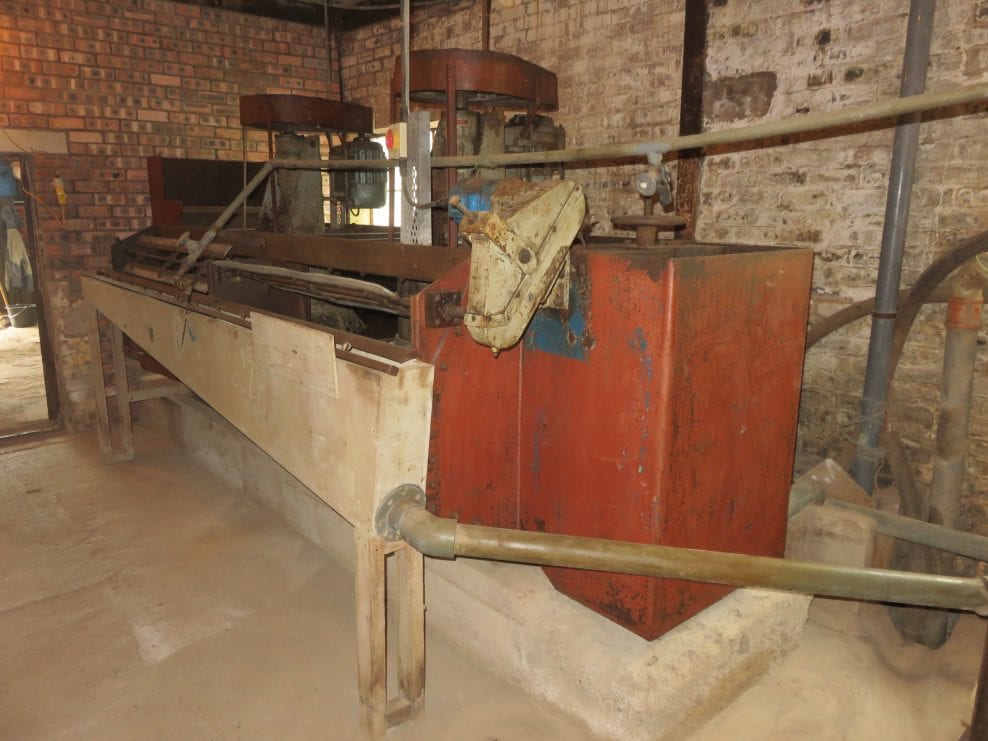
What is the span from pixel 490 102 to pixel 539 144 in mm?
390

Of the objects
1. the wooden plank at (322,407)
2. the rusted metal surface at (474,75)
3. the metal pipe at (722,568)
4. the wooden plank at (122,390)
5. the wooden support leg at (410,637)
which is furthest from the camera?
the wooden plank at (122,390)

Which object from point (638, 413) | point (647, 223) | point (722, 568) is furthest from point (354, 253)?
point (722, 568)

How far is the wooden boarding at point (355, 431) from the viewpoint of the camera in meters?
1.71

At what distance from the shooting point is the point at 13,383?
595cm

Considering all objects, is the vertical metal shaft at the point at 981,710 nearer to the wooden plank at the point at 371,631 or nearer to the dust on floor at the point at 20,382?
the wooden plank at the point at 371,631

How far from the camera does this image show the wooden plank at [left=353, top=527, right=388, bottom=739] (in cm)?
181

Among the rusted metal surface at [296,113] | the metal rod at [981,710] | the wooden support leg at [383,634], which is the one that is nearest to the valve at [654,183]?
the wooden support leg at [383,634]

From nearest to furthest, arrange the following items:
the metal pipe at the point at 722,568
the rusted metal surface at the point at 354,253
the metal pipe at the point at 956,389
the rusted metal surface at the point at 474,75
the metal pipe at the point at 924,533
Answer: the metal pipe at the point at 722,568, the metal pipe at the point at 924,533, the rusted metal surface at the point at 354,253, the metal pipe at the point at 956,389, the rusted metal surface at the point at 474,75

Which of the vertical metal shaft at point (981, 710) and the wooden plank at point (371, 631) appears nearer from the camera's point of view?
the vertical metal shaft at point (981, 710)

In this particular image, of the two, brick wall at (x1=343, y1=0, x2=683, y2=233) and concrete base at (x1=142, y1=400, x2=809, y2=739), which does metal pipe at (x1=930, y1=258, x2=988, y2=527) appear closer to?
concrete base at (x1=142, y1=400, x2=809, y2=739)

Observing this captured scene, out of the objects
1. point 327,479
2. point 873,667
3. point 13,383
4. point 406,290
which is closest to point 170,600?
point 327,479

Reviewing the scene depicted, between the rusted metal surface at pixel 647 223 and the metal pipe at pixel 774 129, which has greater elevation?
the metal pipe at pixel 774 129

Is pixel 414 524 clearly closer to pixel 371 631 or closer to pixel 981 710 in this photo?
pixel 371 631

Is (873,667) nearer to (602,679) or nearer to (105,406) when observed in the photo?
(602,679)
